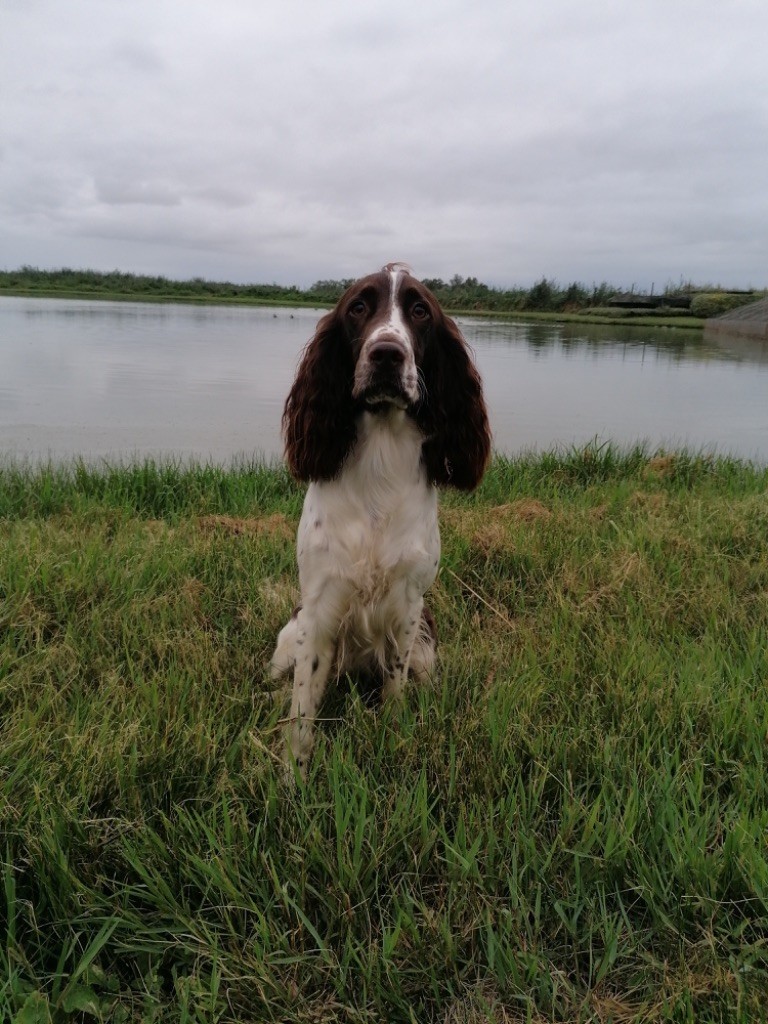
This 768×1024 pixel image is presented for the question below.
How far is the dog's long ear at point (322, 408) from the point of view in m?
2.52

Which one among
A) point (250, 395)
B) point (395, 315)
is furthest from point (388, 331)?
point (250, 395)

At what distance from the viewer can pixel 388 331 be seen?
2348mm

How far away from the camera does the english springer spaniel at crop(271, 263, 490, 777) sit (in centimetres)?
242

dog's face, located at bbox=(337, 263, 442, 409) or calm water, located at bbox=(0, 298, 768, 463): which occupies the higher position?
dog's face, located at bbox=(337, 263, 442, 409)

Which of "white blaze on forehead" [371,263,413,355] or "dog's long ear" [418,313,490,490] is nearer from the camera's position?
"white blaze on forehead" [371,263,413,355]

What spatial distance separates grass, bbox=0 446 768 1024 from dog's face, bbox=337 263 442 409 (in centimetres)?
106

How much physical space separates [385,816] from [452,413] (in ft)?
4.84

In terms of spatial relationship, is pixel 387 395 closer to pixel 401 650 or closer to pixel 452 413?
pixel 452 413

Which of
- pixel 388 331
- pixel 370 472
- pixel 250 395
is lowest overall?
pixel 250 395

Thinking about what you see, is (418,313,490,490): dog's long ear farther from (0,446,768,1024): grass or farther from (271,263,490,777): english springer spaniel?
(0,446,768,1024): grass

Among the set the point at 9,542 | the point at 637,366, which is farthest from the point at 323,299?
the point at 9,542

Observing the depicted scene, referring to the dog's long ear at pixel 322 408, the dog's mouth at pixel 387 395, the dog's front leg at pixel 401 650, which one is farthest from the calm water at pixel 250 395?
the dog's front leg at pixel 401 650

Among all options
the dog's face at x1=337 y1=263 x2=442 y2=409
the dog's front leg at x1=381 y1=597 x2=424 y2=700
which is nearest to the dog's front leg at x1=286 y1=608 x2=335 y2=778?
the dog's front leg at x1=381 y1=597 x2=424 y2=700

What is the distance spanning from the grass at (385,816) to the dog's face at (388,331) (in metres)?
1.06
